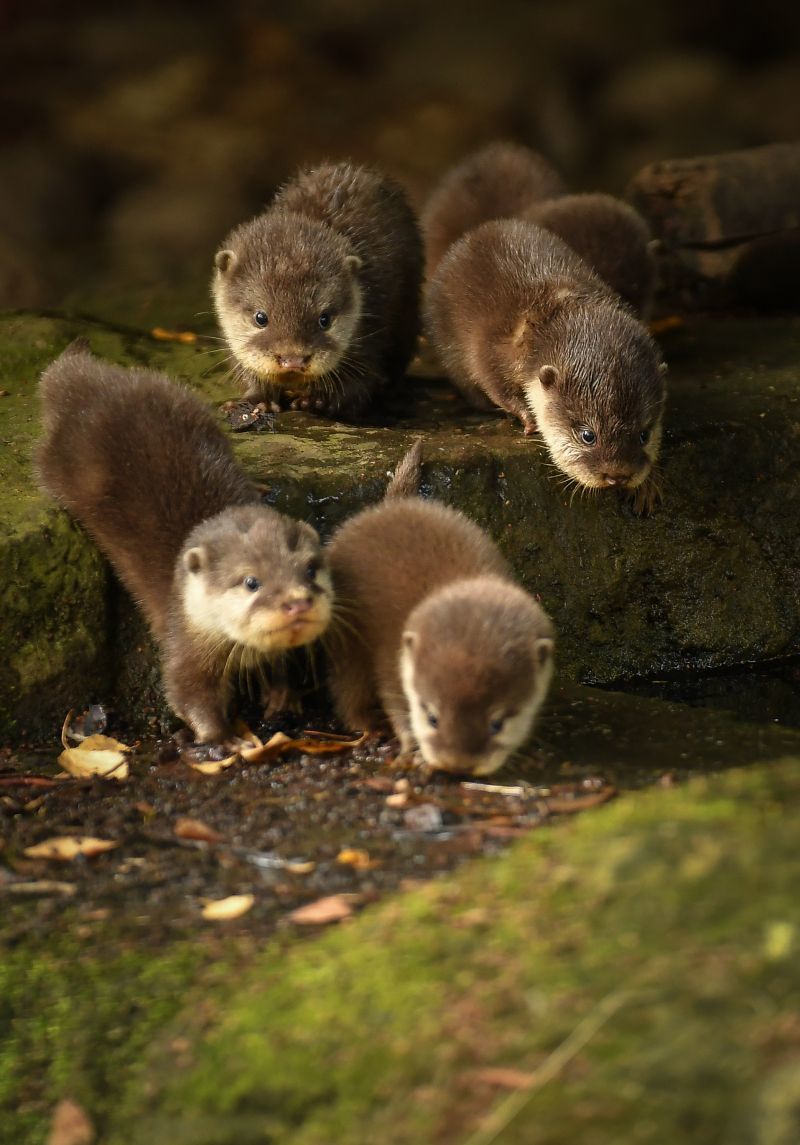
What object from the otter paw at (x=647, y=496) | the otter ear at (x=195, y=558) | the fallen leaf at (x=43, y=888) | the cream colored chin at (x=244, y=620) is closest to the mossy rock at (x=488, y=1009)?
the fallen leaf at (x=43, y=888)

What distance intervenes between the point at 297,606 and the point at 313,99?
22.5 ft

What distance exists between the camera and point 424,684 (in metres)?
3.92

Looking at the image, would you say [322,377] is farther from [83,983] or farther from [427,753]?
[83,983]

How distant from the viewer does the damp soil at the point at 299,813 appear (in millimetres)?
3535

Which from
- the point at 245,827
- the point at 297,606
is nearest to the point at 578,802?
the point at 245,827

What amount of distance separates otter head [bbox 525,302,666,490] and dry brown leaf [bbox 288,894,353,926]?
7.47 feet

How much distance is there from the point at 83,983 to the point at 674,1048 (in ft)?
4.43

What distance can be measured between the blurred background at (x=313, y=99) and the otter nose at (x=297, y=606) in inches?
192

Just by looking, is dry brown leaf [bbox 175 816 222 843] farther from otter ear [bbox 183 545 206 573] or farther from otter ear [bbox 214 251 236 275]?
otter ear [bbox 214 251 236 275]

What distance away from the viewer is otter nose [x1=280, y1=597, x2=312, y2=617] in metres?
4.21

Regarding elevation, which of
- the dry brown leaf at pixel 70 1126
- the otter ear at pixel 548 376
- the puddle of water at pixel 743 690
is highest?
the otter ear at pixel 548 376

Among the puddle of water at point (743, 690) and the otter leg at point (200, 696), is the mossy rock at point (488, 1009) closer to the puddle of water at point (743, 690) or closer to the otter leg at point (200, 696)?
the otter leg at point (200, 696)

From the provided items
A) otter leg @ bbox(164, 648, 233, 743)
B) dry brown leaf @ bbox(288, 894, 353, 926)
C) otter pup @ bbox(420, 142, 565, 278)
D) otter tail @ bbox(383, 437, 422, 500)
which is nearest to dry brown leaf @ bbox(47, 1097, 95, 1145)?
dry brown leaf @ bbox(288, 894, 353, 926)

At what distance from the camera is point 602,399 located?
17.7ft
